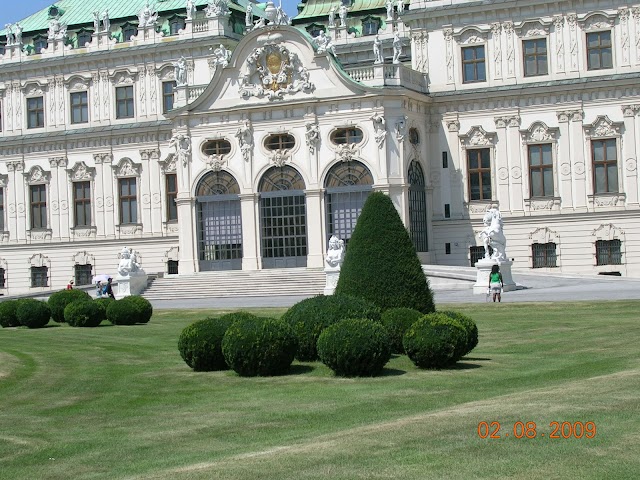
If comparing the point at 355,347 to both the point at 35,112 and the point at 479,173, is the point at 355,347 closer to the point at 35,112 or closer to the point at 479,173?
the point at 479,173

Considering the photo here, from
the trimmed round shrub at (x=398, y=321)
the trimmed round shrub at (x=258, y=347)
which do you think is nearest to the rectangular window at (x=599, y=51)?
the trimmed round shrub at (x=398, y=321)

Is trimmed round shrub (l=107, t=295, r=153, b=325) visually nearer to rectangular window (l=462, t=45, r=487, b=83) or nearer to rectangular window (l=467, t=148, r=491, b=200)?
rectangular window (l=467, t=148, r=491, b=200)

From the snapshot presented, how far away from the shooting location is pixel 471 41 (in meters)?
60.3

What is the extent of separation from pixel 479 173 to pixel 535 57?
638cm

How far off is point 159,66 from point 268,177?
37.8 ft

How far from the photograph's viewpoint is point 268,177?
60.1 m

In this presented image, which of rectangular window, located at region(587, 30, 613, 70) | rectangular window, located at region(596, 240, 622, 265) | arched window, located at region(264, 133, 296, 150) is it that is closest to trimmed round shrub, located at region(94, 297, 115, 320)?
arched window, located at region(264, 133, 296, 150)

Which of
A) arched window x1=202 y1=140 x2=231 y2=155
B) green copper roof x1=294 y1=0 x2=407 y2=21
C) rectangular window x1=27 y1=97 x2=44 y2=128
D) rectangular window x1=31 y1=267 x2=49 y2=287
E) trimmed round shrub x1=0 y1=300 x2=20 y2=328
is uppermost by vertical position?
green copper roof x1=294 y1=0 x2=407 y2=21

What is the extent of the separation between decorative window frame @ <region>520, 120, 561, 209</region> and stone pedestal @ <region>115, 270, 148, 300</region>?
63.7ft

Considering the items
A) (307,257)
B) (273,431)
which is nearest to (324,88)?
(307,257)

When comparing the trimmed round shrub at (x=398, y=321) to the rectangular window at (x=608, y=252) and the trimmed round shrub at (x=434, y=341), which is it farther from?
the rectangular window at (x=608, y=252)

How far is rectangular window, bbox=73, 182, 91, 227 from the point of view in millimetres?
68688

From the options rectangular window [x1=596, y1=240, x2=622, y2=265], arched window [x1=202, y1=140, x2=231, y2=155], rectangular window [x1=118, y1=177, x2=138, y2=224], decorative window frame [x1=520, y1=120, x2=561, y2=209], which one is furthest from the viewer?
rectangular window [x1=118, y1=177, x2=138, y2=224]

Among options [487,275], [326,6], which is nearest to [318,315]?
[487,275]
